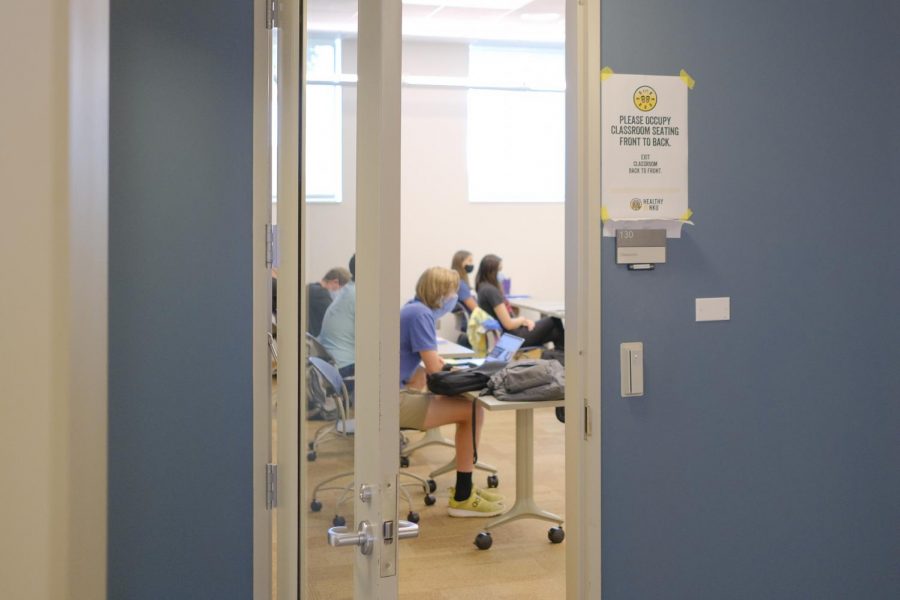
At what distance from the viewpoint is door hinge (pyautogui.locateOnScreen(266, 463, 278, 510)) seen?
108 inches

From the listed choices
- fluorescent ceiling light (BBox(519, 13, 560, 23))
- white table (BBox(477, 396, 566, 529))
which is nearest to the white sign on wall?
white table (BBox(477, 396, 566, 529))

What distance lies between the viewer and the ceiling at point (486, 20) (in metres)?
8.05

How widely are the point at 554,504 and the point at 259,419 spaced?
2623 millimetres

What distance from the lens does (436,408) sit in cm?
489

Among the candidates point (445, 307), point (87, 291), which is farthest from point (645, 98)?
point (445, 307)

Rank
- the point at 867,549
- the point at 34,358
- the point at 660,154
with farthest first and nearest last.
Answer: the point at 867,549, the point at 660,154, the point at 34,358

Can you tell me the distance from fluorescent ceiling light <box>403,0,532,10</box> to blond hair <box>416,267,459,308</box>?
12.1 feet

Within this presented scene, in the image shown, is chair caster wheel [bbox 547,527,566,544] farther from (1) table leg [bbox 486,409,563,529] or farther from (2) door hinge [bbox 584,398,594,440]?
(2) door hinge [bbox 584,398,594,440]

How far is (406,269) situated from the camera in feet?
31.0

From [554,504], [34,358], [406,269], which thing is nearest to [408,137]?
[406,269]

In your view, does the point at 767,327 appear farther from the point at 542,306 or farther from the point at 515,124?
the point at 515,124

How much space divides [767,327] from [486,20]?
6571 mm

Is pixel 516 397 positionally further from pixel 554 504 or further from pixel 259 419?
pixel 259 419

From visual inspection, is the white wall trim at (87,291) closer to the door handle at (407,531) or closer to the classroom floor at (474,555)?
the door handle at (407,531)
